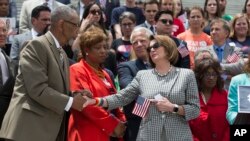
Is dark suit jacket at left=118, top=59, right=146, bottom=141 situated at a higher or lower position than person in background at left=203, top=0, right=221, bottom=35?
lower

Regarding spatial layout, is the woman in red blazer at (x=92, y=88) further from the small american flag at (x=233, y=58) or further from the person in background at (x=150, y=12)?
the person in background at (x=150, y=12)

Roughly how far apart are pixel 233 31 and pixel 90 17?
2072 mm

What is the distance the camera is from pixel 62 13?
498 cm

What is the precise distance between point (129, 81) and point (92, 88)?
22.7 inches

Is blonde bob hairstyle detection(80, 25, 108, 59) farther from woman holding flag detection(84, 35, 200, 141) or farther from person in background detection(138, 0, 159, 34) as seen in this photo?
person in background detection(138, 0, 159, 34)

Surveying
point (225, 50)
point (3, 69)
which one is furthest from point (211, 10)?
point (3, 69)

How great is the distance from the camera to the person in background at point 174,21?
908cm

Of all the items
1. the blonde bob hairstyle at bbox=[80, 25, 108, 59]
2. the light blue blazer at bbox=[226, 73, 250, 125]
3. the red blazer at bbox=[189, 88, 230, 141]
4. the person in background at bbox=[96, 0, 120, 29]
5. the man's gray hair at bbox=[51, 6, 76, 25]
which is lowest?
the red blazer at bbox=[189, 88, 230, 141]

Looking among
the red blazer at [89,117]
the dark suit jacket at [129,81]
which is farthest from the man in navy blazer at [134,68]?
the red blazer at [89,117]

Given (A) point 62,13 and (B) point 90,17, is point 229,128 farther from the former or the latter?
(B) point 90,17

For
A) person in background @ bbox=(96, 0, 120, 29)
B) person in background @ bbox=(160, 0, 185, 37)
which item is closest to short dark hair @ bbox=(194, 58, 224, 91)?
person in background @ bbox=(160, 0, 185, 37)

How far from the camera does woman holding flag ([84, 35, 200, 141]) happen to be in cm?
519

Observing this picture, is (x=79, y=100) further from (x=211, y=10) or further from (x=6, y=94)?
(x=211, y=10)

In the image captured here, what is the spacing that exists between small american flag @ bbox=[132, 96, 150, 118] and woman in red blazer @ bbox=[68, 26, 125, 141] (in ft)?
0.97
